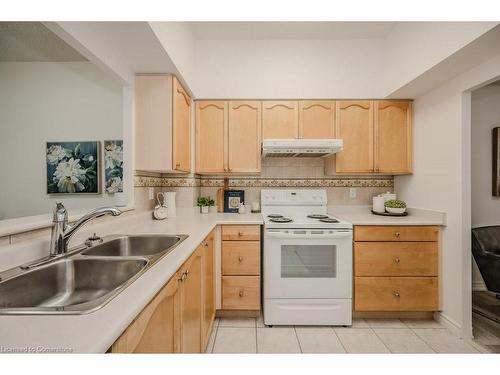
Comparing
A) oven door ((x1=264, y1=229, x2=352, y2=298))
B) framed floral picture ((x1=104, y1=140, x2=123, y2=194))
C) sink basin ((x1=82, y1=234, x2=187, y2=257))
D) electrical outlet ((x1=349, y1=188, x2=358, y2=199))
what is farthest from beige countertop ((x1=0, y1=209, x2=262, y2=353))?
electrical outlet ((x1=349, y1=188, x2=358, y2=199))

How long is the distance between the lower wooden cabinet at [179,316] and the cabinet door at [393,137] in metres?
1.97

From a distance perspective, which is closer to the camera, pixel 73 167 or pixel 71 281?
pixel 71 281

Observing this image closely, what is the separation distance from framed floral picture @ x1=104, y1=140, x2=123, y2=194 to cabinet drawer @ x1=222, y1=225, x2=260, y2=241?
4.17ft

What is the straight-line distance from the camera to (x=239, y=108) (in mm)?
2668

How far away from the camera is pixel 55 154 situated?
2.66 metres

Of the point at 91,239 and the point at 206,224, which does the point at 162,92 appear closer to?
the point at 206,224

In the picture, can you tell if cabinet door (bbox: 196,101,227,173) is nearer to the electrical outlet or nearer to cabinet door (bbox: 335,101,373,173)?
cabinet door (bbox: 335,101,373,173)

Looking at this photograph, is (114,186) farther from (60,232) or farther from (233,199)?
(60,232)

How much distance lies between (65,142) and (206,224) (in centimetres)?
185

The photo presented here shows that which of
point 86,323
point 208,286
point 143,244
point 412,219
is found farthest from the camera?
point 412,219

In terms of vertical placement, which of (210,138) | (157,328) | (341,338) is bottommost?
(341,338)

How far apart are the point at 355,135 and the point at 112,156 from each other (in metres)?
2.55

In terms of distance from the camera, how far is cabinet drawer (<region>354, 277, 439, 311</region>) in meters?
2.25

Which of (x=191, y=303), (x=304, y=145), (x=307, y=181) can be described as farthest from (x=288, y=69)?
(x=191, y=303)
